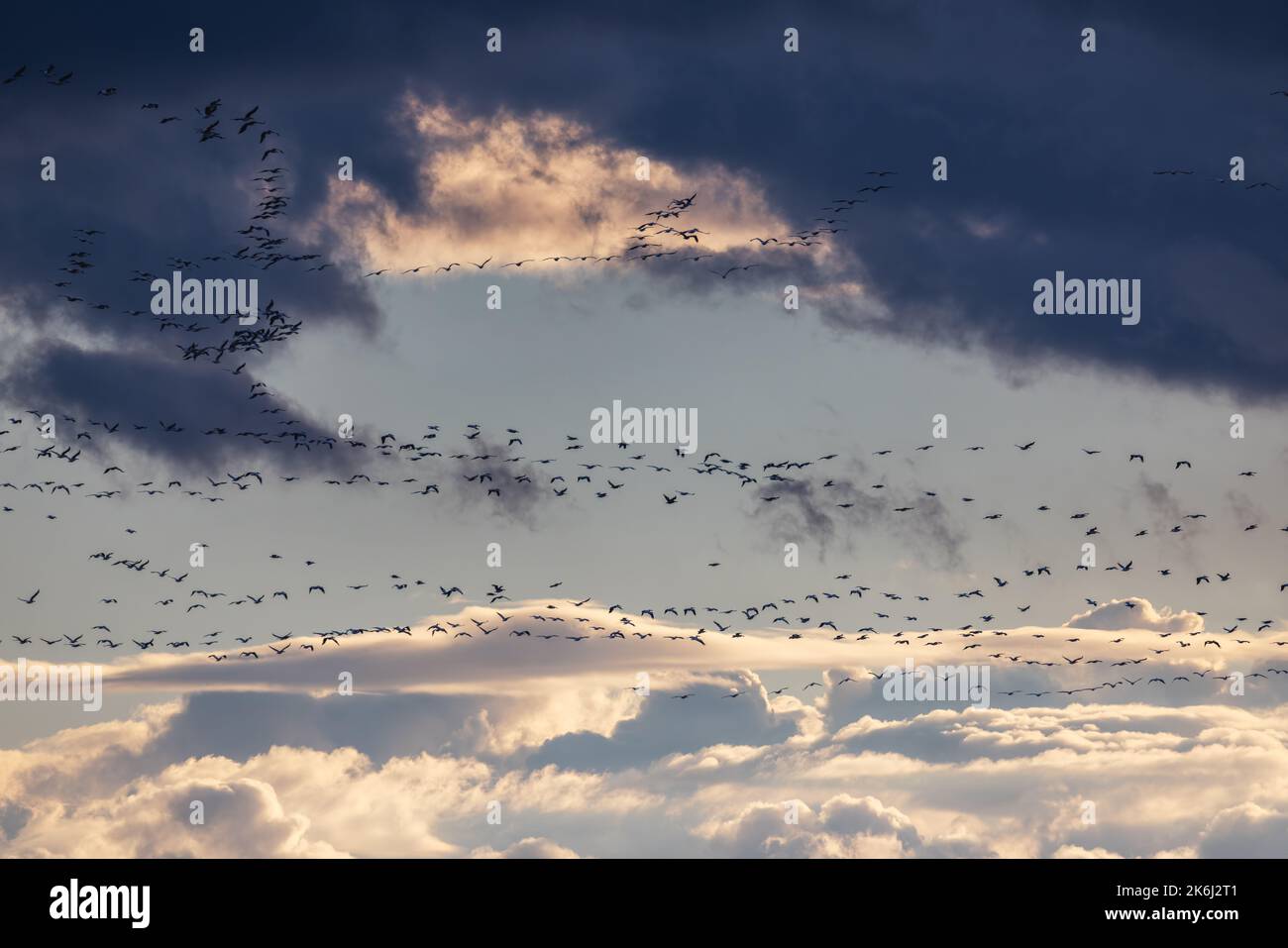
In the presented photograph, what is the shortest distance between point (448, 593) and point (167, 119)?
6617cm
